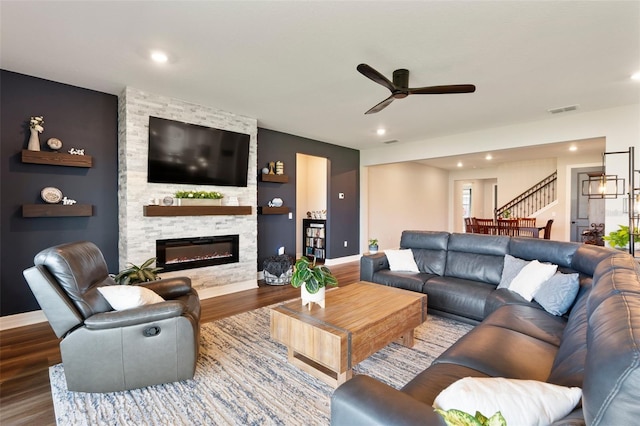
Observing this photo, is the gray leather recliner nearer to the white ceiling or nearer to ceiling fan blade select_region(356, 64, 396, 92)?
the white ceiling

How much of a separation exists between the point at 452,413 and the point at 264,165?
5316mm

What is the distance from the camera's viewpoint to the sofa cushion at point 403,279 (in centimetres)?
357

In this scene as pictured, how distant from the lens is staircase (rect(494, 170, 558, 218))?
27.7 ft

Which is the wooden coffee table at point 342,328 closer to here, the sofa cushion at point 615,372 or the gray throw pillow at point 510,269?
the gray throw pillow at point 510,269

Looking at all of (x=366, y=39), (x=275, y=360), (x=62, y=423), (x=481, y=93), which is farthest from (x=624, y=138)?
(x=62, y=423)

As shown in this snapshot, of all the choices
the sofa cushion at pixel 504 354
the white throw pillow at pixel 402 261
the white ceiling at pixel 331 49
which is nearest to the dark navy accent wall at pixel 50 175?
the white ceiling at pixel 331 49

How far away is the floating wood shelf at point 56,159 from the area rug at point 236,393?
7.34 feet

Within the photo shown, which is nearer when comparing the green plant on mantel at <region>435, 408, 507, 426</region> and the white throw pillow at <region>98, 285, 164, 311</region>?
the green plant on mantel at <region>435, 408, 507, 426</region>

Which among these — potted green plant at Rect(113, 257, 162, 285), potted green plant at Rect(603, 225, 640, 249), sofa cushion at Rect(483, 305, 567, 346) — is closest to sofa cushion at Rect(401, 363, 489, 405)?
sofa cushion at Rect(483, 305, 567, 346)

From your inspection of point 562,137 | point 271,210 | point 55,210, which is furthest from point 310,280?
point 562,137

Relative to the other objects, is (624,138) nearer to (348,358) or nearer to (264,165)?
(348,358)

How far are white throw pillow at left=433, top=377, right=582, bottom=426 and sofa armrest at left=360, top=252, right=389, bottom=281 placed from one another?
2982mm

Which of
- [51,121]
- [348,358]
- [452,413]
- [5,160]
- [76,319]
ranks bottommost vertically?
[348,358]

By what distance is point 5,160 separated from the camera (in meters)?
3.28
